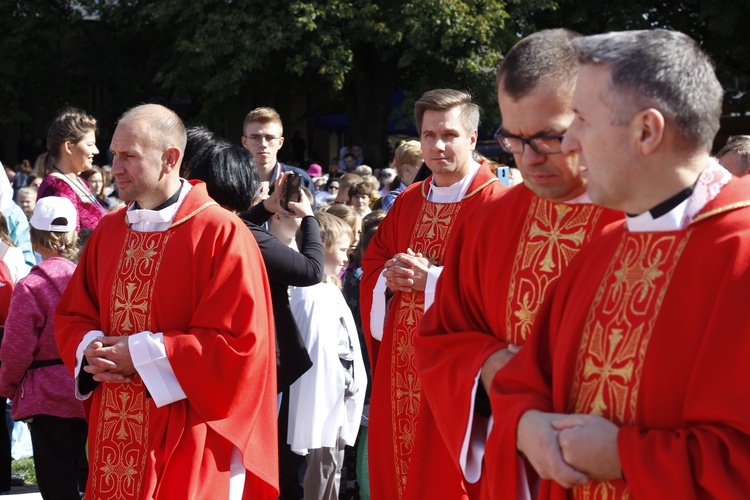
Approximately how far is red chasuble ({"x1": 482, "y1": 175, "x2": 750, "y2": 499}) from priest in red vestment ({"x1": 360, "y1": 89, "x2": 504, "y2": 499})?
1862 mm

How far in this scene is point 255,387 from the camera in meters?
4.10

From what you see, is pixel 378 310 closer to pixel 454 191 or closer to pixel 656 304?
pixel 454 191

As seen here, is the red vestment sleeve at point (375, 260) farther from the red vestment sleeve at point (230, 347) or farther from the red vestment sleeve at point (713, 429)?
the red vestment sleeve at point (713, 429)

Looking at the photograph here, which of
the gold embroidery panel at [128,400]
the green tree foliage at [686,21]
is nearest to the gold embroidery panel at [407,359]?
the gold embroidery panel at [128,400]

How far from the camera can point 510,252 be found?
10.5ft

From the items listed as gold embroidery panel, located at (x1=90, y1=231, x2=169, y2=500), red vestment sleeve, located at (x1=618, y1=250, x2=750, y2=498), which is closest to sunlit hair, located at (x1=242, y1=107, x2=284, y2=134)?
gold embroidery panel, located at (x1=90, y1=231, x2=169, y2=500)

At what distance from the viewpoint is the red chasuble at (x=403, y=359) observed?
4566 mm

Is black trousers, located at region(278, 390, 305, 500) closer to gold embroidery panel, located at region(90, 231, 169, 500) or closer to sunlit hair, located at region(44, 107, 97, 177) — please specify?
gold embroidery panel, located at region(90, 231, 169, 500)

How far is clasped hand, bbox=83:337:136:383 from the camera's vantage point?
3.95m

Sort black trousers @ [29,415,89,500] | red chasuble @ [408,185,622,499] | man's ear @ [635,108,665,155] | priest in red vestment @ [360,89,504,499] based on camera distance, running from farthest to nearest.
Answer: black trousers @ [29,415,89,500] → priest in red vestment @ [360,89,504,499] → red chasuble @ [408,185,622,499] → man's ear @ [635,108,665,155]

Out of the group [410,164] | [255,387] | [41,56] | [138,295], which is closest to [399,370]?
[255,387]

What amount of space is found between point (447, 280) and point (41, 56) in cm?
2418

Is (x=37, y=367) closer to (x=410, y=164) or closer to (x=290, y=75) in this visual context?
(x=410, y=164)

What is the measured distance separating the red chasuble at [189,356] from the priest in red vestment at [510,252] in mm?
1045
